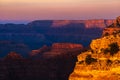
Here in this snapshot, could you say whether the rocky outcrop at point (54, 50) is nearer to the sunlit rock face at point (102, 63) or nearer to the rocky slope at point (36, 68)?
the rocky slope at point (36, 68)

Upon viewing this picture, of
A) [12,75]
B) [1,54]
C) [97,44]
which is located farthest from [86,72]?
[1,54]

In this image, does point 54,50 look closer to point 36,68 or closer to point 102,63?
point 36,68

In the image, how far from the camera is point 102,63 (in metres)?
31.8

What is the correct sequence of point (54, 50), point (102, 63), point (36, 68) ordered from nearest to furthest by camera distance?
point (102, 63), point (36, 68), point (54, 50)

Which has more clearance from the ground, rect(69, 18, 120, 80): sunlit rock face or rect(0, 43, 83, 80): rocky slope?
rect(69, 18, 120, 80): sunlit rock face

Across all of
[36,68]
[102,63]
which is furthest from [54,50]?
[102,63]

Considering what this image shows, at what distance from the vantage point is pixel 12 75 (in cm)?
9262

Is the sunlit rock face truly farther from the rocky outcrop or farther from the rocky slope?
the rocky outcrop

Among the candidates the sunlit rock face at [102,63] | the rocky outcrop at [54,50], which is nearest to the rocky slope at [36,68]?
the rocky outcrop at [54,50]

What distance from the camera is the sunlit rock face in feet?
102

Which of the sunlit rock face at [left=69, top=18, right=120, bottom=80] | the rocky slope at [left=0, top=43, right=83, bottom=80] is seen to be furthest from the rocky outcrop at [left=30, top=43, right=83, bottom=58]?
the sunlit rock face at [left=69, top=18, right=120, bottom=80]

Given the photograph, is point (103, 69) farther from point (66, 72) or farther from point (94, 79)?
point (66, 72)

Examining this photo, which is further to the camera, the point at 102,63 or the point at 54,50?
the point at 54,50

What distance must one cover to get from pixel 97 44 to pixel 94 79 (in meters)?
4.09
